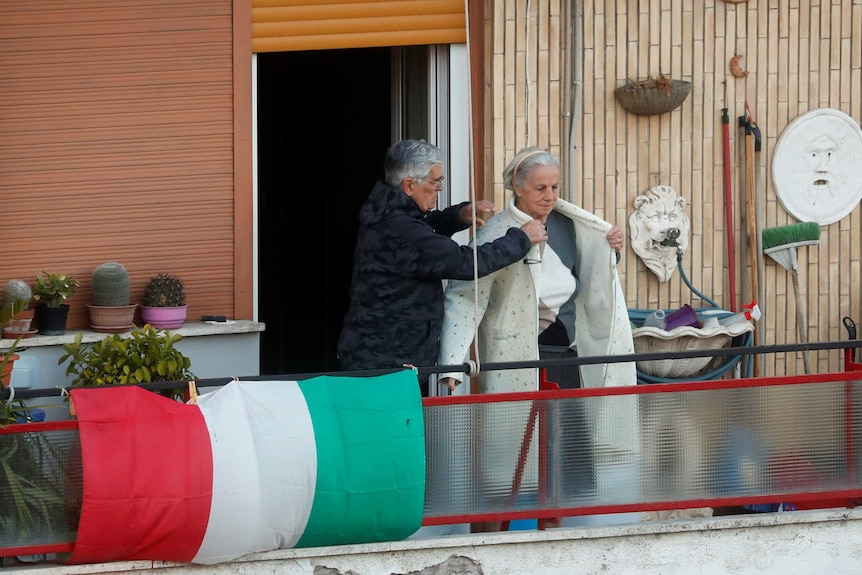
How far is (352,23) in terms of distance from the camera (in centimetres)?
647

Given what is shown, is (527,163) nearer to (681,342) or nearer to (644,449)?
(644,449)

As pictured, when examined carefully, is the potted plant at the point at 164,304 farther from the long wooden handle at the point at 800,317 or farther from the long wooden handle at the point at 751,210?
the long wooden handle at the point at 800,317

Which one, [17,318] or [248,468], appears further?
[17,318]

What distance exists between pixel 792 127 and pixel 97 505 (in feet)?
14.9

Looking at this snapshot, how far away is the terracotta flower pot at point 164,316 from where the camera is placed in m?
6.10

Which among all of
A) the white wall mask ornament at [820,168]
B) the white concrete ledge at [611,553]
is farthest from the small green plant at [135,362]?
the white wall mask ornament at [820,168]

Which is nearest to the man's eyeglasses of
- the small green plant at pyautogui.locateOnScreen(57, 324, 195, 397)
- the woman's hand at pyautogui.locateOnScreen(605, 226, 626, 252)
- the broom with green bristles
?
the woman's hand at pyautogui.locateOnScreen(605, 226, 626, 252)

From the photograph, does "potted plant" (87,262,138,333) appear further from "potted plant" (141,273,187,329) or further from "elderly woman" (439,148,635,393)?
"elderly woman" (439,148,635,393)

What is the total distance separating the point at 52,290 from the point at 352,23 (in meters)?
2.14

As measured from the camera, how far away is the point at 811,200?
22.6ft

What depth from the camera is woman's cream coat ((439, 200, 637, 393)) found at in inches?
209

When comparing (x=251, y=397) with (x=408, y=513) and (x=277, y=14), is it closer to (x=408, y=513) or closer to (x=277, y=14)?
(x=408, y=513)

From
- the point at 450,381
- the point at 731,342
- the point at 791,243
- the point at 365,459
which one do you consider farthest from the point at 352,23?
the point at 365,459

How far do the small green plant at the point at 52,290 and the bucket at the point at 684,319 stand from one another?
3.14 metres
